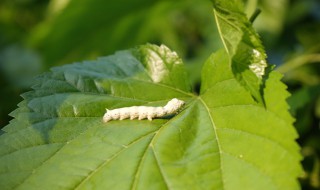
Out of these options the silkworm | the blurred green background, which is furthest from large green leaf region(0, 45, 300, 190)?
the blurred green background

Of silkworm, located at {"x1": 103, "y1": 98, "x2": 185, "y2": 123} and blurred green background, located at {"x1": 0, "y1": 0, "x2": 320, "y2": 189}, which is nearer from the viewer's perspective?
silkworm, located at {"x1": 103, "y1": 98, "x2": 185, "y2": 123}

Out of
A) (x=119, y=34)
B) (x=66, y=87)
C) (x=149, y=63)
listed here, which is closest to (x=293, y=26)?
(x=119, y=34)

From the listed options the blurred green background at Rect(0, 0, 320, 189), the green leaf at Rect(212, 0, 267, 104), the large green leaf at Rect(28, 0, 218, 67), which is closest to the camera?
the green leaf at Rect(212, 0, 267, 104)

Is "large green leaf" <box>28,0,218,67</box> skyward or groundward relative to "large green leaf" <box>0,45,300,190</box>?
skyward

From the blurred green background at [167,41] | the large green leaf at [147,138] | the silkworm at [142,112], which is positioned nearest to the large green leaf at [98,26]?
the blurred green background at [167,41]

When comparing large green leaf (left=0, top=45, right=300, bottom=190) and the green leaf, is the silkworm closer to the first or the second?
large green leaf (left=0, top=45, right=300, bottom=190)

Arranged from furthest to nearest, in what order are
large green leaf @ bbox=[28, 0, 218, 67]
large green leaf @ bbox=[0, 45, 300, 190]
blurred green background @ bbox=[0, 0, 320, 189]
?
large green leaf @ bbox=[28, 0, 218, 67] → blurred green background @ bbox=[0, 0, 320, 189] → large green leaf @ bbox=[0, 45, 300, 190]

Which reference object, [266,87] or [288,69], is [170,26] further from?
[266,87]
